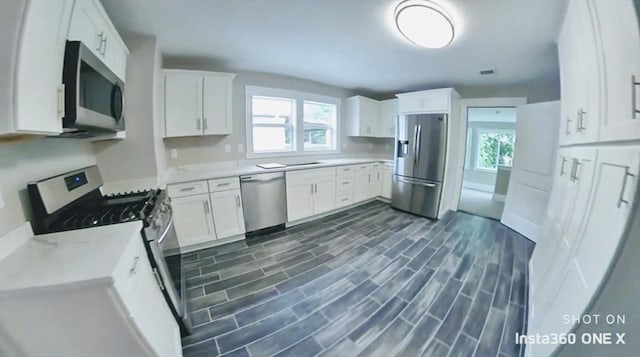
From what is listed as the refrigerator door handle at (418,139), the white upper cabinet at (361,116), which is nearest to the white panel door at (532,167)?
the refrigerator door handle at (418,139)

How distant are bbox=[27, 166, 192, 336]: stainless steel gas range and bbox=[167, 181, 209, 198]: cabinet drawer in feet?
1.75

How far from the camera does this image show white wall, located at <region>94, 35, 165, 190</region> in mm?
2008

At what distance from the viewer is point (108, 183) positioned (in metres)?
2.02

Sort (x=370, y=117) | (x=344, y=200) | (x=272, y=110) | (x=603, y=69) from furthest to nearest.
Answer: (x=370, y=117)
(x=344, y=200)
(x=272, y=110)
(x=603, y=69)

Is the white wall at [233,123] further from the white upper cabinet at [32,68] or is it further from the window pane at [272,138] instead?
the white upper cabinet at [32,68]

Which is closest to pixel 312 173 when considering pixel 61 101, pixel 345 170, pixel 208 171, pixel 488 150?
pixel 345 170

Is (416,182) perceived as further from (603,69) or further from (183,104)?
(183,104)

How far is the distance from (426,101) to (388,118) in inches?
41.2

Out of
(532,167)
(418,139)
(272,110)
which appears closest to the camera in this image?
(532,167)

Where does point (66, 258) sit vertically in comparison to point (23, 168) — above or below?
below

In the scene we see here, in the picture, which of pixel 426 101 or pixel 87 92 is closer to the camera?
pixel 87 92

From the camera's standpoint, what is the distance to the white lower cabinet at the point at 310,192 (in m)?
3.21

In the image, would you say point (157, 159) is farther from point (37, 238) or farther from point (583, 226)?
point (583, 226)

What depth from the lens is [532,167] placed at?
3096 mm
